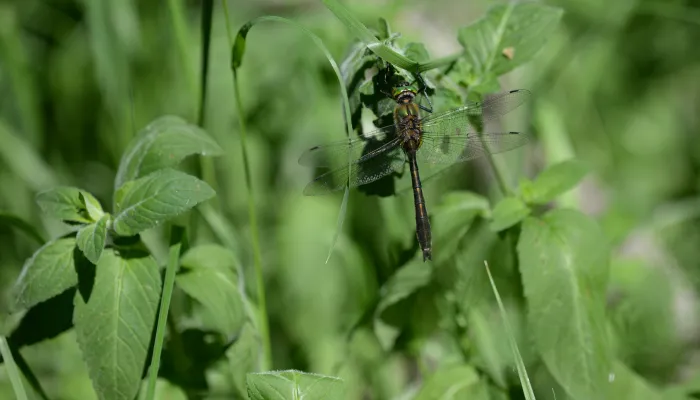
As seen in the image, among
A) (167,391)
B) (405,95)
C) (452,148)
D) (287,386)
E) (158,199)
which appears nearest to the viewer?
(287,386)

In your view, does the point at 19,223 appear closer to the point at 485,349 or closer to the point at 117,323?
the point at 117,323

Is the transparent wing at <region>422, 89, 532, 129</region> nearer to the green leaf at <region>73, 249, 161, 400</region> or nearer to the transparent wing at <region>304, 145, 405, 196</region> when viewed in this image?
the transparent wing at <region>304, 145, 405, 196</region>

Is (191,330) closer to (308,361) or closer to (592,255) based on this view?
(308,361)

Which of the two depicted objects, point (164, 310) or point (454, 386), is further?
point (454, 386)

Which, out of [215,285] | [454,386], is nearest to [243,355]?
[215,285]

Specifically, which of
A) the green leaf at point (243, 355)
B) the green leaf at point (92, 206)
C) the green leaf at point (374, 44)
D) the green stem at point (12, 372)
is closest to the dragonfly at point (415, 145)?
the green leaf at point (374, 44)

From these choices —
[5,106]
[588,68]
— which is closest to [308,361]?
[5,106]
